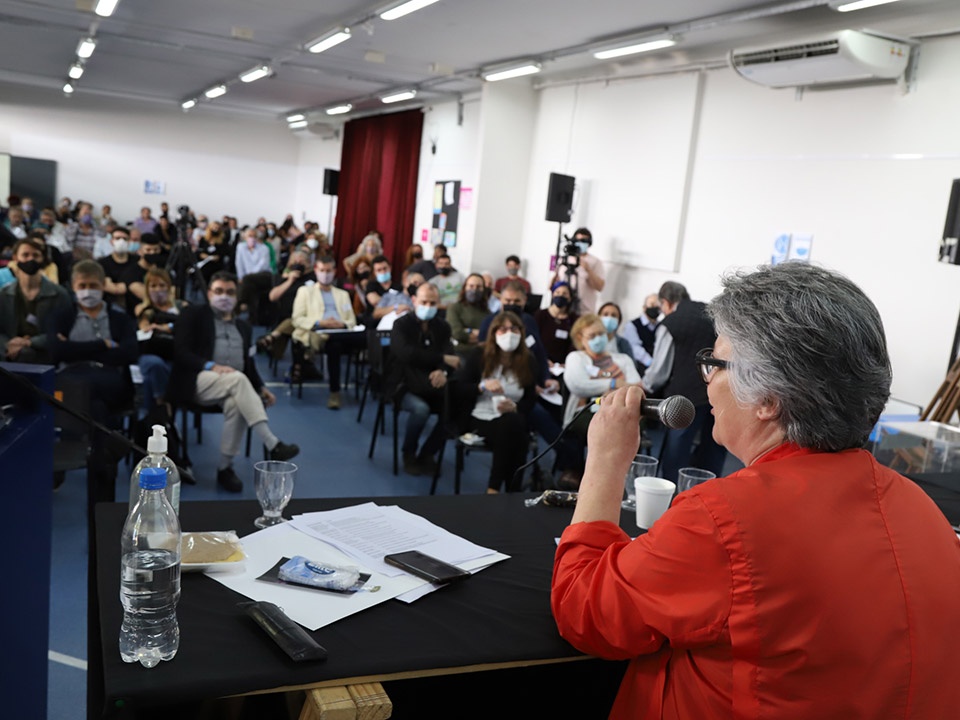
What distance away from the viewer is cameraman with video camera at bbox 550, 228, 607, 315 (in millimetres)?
7977

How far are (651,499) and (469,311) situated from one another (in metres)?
Result: 4.82

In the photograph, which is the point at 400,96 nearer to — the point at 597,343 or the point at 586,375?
the point at 597,343

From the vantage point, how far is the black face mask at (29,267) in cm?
458

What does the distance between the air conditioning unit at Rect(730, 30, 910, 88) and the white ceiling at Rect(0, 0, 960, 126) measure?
254 mm

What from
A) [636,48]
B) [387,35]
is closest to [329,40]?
[387,35]

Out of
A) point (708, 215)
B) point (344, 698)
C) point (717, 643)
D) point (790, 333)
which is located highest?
point (708, 215)

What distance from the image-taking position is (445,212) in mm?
11164

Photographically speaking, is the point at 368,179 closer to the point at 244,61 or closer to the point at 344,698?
the point at 244,61

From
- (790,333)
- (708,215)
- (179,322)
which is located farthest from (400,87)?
(790,333)

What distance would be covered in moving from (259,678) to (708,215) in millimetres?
6609

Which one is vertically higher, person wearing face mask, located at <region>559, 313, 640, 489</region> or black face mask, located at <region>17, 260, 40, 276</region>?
black face mask, located at <region>17, 260, 40, 276</region>

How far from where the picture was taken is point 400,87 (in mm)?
11242

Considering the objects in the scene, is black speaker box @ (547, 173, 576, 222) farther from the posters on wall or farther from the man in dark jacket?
the man in dark jacket

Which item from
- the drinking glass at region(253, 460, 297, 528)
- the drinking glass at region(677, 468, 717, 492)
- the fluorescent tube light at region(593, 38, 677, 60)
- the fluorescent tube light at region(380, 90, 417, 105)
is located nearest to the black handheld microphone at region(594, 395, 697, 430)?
the drinking glass at region(677, 468, 717, 492)
